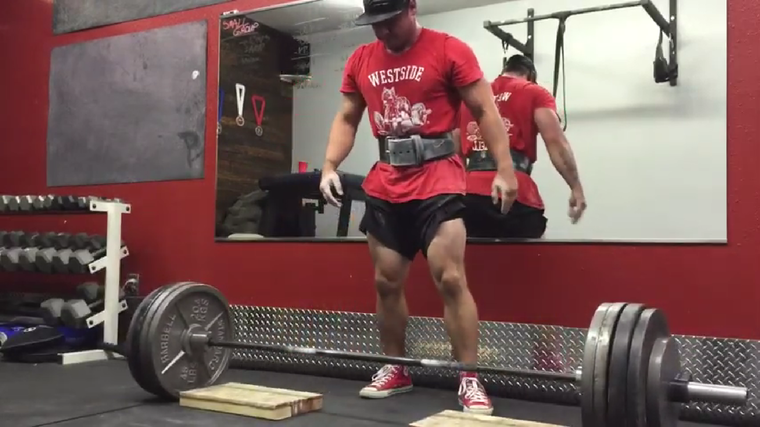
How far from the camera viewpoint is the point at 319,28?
12.0ft

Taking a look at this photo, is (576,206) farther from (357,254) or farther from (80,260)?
(80,260)

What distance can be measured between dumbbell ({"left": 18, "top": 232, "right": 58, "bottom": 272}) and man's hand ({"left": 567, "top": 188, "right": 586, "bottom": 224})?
100 inches

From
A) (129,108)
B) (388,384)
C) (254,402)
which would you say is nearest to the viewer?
(254,402)

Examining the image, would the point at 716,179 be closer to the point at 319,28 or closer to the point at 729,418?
the point at 729,418

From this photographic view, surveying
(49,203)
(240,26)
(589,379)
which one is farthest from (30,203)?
(589,379)

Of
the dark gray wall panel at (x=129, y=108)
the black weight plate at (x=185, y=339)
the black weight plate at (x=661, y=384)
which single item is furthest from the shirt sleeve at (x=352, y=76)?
the black weight plate at (x=661, y=384)

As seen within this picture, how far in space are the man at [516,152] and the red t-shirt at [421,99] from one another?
17.3 inches

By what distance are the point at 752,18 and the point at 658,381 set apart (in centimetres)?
144

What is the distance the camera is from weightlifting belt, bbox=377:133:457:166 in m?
2.36

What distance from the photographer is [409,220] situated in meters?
2.44

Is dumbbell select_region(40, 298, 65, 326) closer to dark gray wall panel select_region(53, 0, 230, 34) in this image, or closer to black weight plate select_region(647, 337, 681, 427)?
dark gray wall panel select_region(53, 0, 230, 34)

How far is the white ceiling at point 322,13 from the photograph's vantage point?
3477 mm

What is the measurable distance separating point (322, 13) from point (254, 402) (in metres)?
2.13

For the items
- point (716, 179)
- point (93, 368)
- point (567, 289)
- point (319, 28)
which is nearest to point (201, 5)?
point (319, 28)
